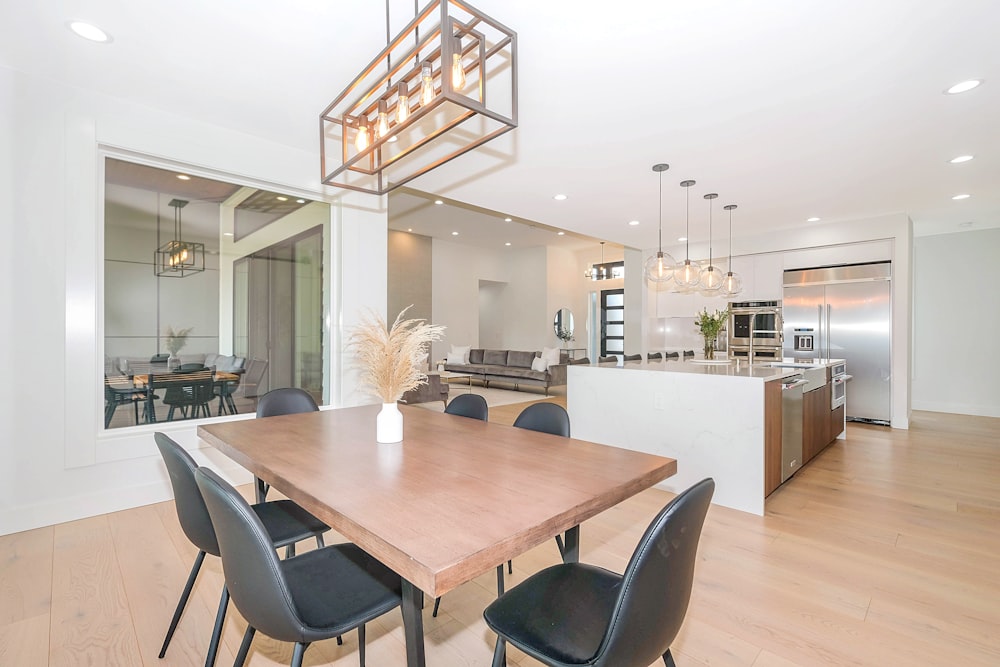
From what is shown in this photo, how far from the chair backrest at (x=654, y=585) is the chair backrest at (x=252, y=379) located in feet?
11.8

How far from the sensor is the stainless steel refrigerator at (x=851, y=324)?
5.70m

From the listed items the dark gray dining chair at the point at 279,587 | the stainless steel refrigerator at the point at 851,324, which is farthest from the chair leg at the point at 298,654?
the stainless steel refrigerator at the point at 851,324

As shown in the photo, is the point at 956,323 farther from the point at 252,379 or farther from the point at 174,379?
the point at 174,379

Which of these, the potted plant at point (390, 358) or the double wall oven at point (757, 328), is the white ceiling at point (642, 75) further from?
the double wall oven at point (757, 328)

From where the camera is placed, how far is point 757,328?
6.65 m

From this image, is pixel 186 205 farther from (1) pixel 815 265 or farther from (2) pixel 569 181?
(1) pixel 815 265

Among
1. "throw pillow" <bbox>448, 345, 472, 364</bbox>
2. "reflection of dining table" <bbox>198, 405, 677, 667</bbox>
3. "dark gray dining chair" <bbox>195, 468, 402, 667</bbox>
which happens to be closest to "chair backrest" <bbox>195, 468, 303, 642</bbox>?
"dark gray dining chair" <bbox>195, 468, 402, 667</bbox>

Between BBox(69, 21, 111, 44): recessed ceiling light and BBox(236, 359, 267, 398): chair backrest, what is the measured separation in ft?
7.41

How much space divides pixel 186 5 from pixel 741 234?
22.1ft

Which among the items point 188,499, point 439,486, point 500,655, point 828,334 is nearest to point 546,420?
point 439,486

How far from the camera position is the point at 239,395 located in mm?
3730

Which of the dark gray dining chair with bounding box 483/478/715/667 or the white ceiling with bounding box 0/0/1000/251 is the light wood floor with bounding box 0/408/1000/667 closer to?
the dark gray dining chair with bounding box 483/478/715/667

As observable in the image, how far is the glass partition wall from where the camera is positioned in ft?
10.4

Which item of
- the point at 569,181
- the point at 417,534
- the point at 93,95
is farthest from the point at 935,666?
the point at 93,95
